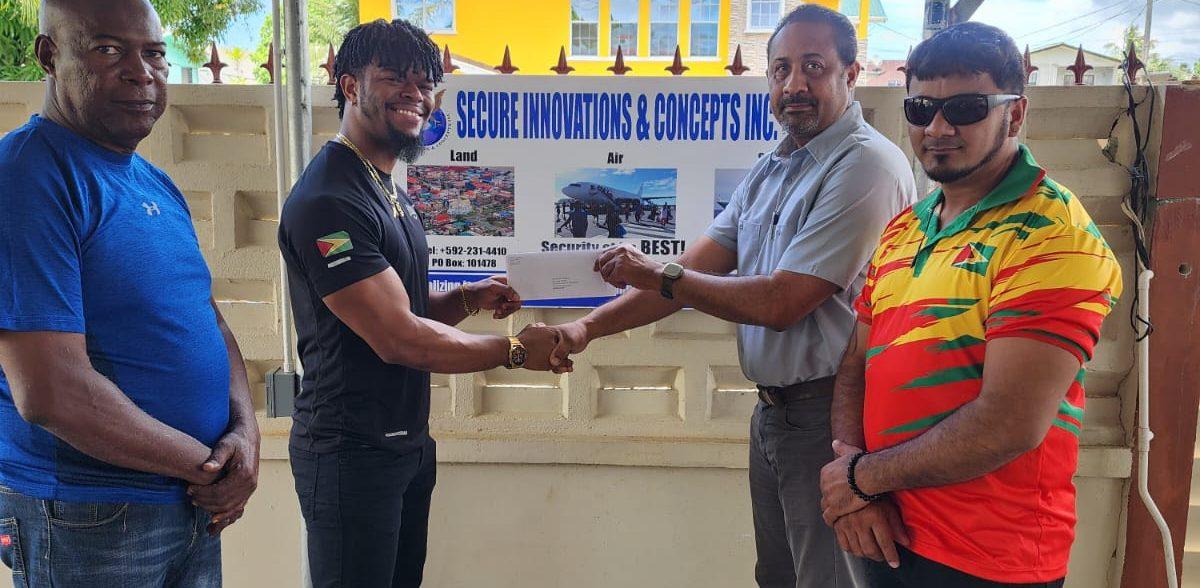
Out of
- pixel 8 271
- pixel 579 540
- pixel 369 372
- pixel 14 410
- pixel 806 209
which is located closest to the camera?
pixel 8 271

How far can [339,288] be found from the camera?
2.04m

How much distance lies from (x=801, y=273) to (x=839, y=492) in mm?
698

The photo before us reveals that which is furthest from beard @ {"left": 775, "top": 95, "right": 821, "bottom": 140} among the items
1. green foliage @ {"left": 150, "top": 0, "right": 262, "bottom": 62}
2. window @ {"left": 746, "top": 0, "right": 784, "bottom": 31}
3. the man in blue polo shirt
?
green foliage @ {"left": 150, "top": 0, "right": 262, "bottom": 62}

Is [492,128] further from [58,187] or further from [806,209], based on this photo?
[58,187]

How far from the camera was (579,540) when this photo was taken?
350 centimetres

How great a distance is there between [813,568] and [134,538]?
5.88 ft

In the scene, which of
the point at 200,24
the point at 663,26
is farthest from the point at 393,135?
the point at 200,24

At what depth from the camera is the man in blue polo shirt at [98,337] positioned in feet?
5.23

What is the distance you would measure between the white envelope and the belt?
69cm

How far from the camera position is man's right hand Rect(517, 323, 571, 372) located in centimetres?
263

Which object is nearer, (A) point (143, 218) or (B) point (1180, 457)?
(A) point (143, 218)

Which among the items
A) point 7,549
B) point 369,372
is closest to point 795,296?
point 369,372

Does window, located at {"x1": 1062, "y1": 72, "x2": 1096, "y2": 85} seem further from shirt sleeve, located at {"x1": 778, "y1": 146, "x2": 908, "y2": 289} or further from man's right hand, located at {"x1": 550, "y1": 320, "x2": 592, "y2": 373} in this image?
man's right hand, located at {"x1": 550, "y1": 320, "x2": 592, "y2": 373}

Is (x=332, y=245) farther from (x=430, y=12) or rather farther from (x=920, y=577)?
(x=430, y=12)
